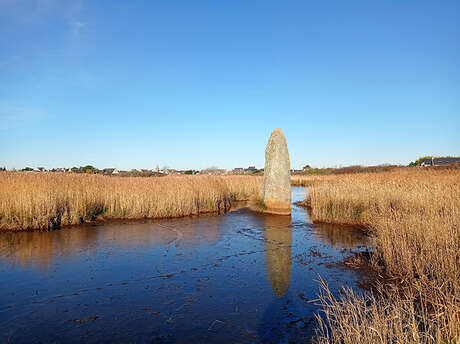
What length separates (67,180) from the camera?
44.2 feet

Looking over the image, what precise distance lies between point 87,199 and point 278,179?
27.8 ft

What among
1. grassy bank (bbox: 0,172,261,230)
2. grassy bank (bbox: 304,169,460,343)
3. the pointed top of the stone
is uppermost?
the pointed top of the stone

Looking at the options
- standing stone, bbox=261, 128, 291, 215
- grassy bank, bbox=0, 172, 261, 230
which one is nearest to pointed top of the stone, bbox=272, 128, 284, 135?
standing stone, bbox=261, 128, 291, 215

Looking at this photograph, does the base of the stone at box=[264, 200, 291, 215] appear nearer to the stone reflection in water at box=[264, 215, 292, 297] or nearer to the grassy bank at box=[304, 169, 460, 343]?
the stone reflection in water at box=[264, 215, 292, 297]

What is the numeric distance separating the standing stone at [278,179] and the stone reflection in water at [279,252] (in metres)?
1.59

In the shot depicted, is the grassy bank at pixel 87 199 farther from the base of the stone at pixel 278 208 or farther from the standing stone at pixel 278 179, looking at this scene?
the standing stone at pixel 278 179

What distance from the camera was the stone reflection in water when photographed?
5.84 meters

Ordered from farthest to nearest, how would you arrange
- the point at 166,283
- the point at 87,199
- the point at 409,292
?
1. the point at 87,199
2. the point at 166,283
3. the point at 409,292

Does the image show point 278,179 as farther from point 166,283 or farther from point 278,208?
point 166,283

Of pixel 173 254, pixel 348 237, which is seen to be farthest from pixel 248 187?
pixel 173 254

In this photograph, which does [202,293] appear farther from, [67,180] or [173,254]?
[67,180]

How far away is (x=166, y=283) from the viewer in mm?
5680

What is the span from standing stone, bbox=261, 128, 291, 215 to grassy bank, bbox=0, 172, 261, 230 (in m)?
2.87

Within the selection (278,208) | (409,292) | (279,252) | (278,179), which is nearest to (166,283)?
(279,252)
